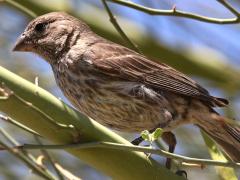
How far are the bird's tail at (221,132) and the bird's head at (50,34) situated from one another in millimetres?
1307

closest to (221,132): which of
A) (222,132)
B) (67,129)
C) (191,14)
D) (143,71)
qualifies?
(222,132)

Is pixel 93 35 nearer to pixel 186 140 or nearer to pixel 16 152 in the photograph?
pixel 186 140

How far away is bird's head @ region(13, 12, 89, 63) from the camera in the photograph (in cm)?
507

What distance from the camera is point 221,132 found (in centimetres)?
471

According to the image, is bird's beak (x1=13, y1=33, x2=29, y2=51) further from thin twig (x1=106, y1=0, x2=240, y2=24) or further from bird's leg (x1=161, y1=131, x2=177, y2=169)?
thin twig (x1=106, y1=0, x2=240, y2=24)

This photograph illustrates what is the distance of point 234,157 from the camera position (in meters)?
4.48

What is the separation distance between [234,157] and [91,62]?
1.31m

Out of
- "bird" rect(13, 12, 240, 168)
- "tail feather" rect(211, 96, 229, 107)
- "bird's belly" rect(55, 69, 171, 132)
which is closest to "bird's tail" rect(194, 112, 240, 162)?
"bird" rect(13, 12, 240, 168)

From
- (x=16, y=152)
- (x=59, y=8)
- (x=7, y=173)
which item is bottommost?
(x=7, y=173)

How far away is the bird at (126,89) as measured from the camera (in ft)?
14.9

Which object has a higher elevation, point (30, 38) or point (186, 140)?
point (30, 38)

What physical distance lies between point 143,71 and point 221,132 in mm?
788

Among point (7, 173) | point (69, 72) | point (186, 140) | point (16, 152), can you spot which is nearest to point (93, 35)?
point (69, 72)

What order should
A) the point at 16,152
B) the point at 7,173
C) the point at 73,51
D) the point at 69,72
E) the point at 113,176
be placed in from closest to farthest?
the point at 16,152, the point at 113,176, the point at 7,173, the point at 69,72, the point at 73,51
